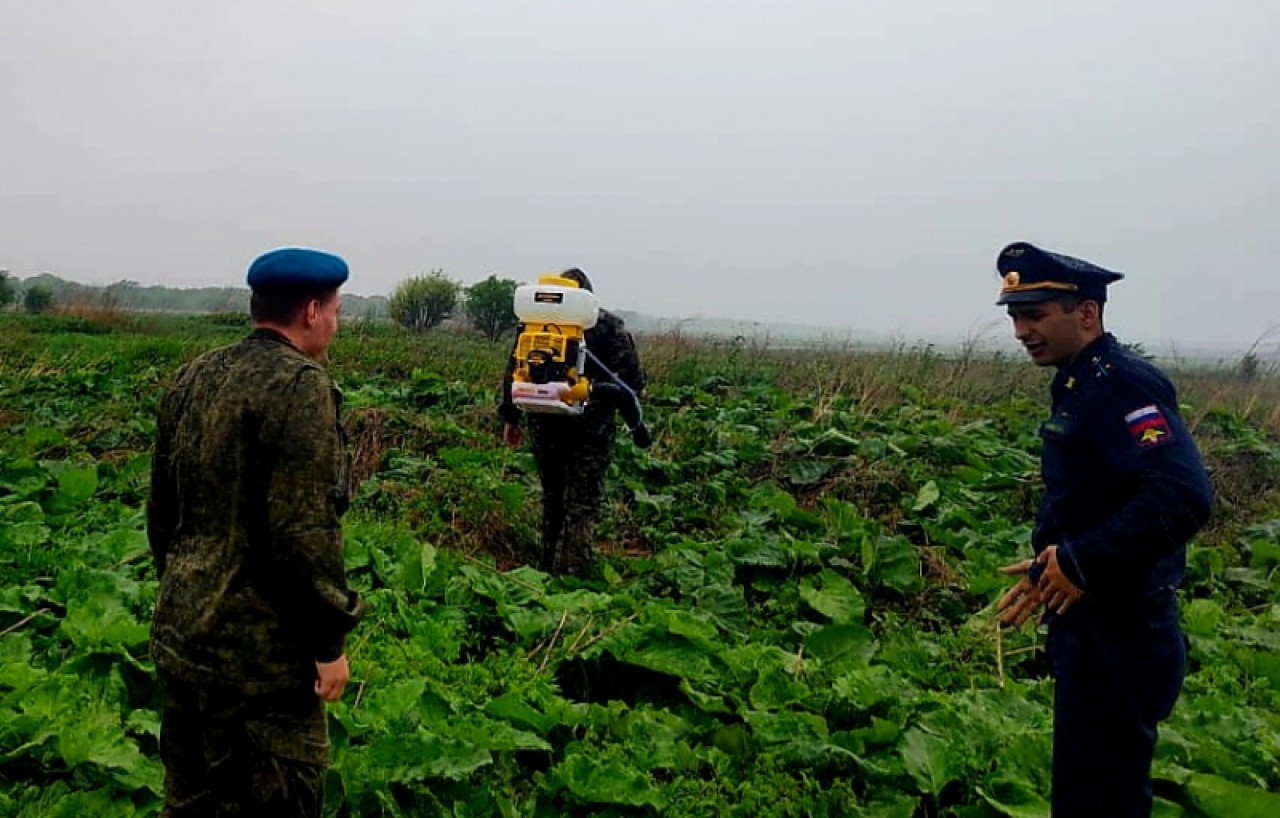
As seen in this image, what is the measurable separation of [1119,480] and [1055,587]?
0.34 m

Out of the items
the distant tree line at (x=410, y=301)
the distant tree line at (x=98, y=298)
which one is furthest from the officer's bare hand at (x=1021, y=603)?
the distant tree line at (x=410, y=301)

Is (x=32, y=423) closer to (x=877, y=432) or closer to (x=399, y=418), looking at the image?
(x=399, y=418)

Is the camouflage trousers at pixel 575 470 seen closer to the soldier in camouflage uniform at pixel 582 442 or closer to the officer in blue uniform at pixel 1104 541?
the soldier in camouflage uniform at pixel 582 442

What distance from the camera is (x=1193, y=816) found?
298cm

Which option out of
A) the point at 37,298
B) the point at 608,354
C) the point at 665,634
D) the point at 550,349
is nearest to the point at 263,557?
the point at 665,634

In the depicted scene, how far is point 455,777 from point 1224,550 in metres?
6.63

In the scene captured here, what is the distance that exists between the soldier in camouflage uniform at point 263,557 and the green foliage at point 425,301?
25.0 meters

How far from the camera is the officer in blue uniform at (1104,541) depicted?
2330 millimetres

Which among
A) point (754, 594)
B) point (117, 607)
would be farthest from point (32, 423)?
point (754, 594)

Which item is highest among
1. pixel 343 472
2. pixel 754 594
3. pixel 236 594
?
pixel 343 472

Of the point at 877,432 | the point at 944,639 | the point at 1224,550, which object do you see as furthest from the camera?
the point at 877,432

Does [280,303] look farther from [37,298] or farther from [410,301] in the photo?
[37,298]

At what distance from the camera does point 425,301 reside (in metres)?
27.4

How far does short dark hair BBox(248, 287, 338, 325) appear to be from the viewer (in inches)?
83.5
